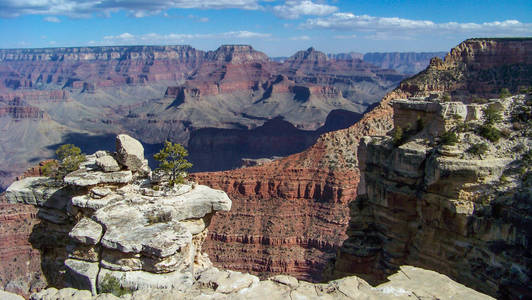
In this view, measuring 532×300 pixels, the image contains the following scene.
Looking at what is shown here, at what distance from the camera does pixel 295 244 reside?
39.3m

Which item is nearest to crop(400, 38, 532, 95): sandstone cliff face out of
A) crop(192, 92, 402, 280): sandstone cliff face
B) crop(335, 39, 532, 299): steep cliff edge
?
crop(192, 92, 402, 280): sandstone cliff face

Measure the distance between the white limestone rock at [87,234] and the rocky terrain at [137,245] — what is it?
4cm

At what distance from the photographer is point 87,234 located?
1675 centimetres

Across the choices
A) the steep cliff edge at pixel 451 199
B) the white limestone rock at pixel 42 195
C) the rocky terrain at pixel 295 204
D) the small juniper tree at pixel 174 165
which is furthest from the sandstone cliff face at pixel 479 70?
the white limestone rock at pixel 42 195

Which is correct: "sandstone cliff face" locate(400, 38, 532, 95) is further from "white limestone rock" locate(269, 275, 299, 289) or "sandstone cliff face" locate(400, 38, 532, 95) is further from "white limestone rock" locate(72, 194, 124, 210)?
"white limestone rock" locate(269, 275, 299, 289)

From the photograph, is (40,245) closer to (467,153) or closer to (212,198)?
(212,198)

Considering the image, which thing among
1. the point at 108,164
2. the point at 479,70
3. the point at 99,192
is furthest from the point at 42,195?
the point at 479,70

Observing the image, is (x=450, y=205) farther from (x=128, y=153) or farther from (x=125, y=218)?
(x=128, y=153)

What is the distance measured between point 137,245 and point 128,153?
21.1 ft

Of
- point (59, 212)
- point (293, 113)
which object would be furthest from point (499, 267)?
point (293, 113)

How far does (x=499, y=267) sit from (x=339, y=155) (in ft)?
94.0

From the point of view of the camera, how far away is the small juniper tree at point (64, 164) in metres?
22.2

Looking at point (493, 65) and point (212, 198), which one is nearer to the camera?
point (212, 198)

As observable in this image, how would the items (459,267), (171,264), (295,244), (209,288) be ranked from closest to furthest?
(209,288) < (171,264) < (459,267) < (295,244)
